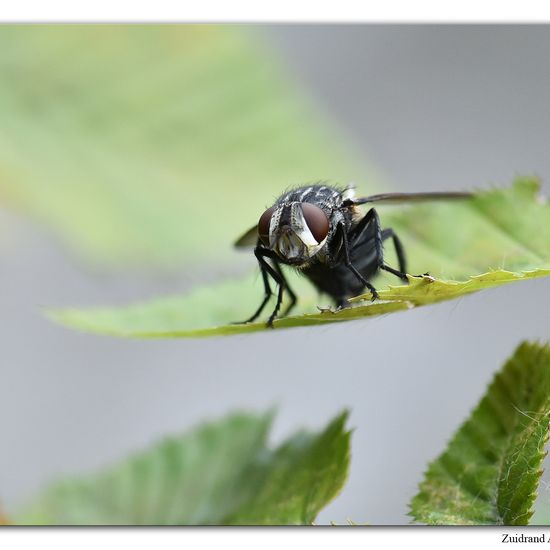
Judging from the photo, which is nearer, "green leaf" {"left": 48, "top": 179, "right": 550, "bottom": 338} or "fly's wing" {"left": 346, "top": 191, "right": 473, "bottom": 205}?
"green leaf" {"left": 48, "top": 179, "right": 550, "bottom": 338}

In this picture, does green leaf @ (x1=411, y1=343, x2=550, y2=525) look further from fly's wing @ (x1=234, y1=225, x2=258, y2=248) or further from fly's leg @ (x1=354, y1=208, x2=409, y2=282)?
fly's wing @ (x1=234, y1=225, x2=258, y2=248)

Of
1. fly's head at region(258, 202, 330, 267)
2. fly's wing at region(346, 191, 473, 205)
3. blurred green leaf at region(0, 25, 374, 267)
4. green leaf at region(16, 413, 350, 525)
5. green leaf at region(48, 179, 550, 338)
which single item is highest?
blurred green leaf at region(0, 25, 374, 267)

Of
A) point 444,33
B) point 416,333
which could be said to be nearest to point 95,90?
point 444,33

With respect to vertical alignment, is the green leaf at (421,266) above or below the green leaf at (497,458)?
above

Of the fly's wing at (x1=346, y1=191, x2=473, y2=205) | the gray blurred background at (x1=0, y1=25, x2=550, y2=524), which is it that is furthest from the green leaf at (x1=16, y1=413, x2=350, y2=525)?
the gray blurred background at (x1=0, y1=25, x2=550, y2=524)

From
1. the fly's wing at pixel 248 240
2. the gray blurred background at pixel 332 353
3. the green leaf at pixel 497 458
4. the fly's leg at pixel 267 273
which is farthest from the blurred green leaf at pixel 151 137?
the green leaf at pixel 497 458

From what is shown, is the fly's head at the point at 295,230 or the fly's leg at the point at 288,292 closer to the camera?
the fly's head at the point at 295,230

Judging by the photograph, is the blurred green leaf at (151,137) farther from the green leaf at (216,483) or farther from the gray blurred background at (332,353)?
the gray blurred background at (332,353)
